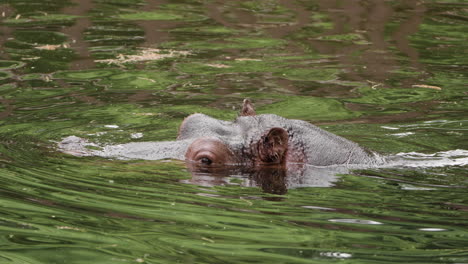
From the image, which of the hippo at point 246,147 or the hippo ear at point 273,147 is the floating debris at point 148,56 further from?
the hippo ear at point 273,147

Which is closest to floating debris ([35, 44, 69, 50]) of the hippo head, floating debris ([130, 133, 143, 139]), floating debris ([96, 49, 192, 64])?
floating debris ([96, 49, 192, 64])

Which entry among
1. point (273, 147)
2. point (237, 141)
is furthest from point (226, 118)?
point (273, 147)

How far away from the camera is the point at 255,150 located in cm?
688

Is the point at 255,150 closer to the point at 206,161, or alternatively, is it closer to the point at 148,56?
the point at 206,161

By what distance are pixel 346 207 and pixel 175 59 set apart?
5989mm

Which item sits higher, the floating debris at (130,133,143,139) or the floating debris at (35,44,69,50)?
the floating debris at (35,44,69,50)

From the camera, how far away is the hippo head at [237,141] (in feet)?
22.1

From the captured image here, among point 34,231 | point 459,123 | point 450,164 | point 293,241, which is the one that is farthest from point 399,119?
point 34,231

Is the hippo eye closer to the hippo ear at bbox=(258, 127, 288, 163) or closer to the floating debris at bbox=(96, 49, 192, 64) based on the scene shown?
the hippo ear at bbox=(258, 127, 288, 163)

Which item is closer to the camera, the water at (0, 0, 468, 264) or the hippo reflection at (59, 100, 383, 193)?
the water at (0, 0, 468, 264)

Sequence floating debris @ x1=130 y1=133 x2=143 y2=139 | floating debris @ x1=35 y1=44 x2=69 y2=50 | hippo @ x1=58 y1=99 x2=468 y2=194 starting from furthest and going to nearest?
floating debris @ x1=35 y1=44 x2=69 y2=50, floating debris @ x1=130 y1=133 x2=143 y2=139, hippo @ x1=58 y1=99 x2=468 y2=194

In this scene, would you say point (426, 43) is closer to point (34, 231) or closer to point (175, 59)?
point (175, 59)

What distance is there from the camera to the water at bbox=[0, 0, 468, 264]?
5254 mm

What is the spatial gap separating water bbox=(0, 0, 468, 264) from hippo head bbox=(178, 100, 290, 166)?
156 mm
